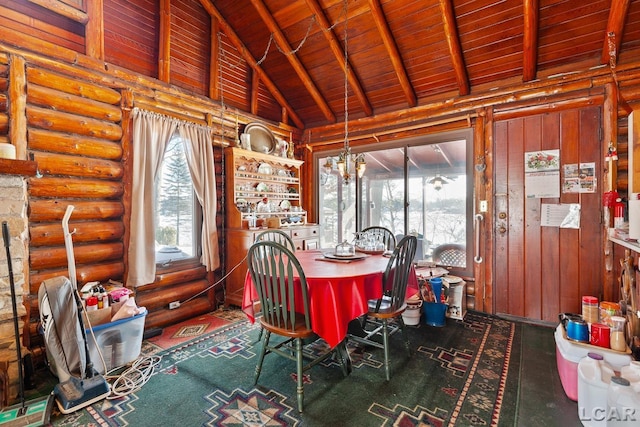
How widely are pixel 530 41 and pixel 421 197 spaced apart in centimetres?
205

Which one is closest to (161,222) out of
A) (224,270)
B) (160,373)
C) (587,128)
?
(224,270)

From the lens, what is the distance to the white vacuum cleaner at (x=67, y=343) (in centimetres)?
210

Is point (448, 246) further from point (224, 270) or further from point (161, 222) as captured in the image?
point (161, 222)

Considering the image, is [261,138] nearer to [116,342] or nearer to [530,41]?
[116,342]

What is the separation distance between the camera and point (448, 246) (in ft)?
13.4

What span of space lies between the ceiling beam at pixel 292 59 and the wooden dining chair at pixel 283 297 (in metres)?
3.04

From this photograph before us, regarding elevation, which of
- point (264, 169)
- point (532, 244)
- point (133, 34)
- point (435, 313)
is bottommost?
point (435, 313)

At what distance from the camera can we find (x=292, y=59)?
13.7 feet

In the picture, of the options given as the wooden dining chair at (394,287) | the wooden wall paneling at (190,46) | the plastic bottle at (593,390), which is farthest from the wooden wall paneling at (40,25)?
the plastic bottle at (593,390)

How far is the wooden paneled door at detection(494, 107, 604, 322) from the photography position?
3146mm

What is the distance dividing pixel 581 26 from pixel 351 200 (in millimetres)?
3276

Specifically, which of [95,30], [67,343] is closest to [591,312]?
[67,343]

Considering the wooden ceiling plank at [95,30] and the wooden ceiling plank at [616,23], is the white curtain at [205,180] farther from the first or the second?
the wooden ceiling plank at [616,23]

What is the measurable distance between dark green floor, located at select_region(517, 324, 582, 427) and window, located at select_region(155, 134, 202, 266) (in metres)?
3.52
